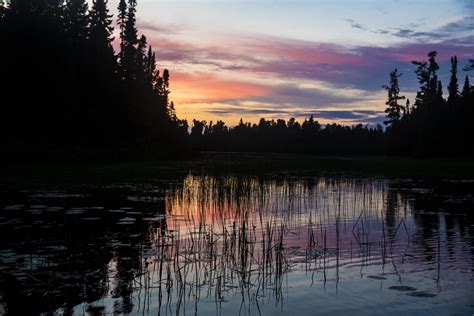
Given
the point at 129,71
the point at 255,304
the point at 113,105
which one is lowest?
the point at 255,304

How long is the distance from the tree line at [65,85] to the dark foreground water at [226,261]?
29.4 metres

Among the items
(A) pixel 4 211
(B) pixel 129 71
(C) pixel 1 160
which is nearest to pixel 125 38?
(B) pixel 129 71

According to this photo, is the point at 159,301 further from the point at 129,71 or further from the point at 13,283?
the point at 129,71

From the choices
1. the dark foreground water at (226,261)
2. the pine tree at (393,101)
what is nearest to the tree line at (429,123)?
the pine tree at (393,101)

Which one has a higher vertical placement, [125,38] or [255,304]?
[125,38]

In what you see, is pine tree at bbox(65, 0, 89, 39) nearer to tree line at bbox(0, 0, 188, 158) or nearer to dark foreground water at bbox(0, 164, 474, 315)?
tree line at bbox(0, 0, 188, 158)

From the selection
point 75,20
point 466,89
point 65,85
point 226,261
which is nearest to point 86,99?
point 65,85

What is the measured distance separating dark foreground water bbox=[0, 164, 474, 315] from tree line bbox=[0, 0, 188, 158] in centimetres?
2941

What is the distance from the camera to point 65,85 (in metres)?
48.0

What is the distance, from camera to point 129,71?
206 ft

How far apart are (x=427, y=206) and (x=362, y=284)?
12.6 m

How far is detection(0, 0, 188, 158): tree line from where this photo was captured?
4553 cm

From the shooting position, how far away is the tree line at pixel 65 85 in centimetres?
4553

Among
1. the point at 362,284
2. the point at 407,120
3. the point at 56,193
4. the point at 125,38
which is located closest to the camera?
the point at 362,284
